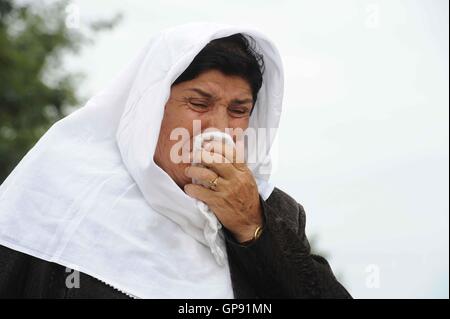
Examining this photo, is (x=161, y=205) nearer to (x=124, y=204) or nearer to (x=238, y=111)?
(x=124, y=204)

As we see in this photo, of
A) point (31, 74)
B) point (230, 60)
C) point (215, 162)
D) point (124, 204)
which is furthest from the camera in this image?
point (31, 74)

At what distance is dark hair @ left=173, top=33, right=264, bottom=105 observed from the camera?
290cm

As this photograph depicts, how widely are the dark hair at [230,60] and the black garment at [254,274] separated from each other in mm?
670

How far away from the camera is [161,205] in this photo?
2775 millimetres

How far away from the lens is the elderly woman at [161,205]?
2.64 m

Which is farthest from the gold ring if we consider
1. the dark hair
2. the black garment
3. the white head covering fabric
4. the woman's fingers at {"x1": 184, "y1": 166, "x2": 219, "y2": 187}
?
the dark hair

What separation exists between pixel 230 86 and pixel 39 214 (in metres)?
1.01

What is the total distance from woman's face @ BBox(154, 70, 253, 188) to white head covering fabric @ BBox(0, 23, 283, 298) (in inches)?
3.6

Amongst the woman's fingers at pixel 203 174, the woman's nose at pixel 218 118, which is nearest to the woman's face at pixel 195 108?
the woman's nose at pixel 218 118

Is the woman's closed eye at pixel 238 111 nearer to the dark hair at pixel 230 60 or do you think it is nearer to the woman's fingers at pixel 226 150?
the dark hair at pixel 230 60

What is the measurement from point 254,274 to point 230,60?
0.98 metres

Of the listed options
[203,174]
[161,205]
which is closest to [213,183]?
[203,174]

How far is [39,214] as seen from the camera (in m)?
2.73
